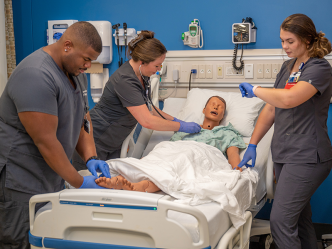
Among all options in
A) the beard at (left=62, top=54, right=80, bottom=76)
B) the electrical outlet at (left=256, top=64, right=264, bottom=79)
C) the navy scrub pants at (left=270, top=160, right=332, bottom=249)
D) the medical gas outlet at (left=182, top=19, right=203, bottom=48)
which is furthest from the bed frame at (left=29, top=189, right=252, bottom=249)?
the medical gas outlet at (left=182, top=19, right=203, bottom=48)

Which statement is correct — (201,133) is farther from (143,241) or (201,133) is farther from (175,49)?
(143,241)

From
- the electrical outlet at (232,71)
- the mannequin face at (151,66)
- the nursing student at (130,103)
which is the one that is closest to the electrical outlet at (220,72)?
the electrical outlet at (232,71)

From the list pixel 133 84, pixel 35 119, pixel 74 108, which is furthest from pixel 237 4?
pixel 35 119

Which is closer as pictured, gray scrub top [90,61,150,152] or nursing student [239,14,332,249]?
nursing student [239,14,332,249]

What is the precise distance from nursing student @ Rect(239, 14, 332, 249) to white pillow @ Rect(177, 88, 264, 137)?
932mm

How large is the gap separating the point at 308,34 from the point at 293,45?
92mm

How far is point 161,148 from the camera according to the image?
93.1 inches

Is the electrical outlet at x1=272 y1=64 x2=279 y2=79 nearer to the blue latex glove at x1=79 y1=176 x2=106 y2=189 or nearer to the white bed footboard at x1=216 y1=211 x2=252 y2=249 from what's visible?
the white bed footboard at x1=216 y1=211 x2=252 y2=249

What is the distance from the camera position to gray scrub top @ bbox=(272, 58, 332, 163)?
5.95ft

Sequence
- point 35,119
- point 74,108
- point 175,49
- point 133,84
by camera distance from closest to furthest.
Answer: point 35,119 → point 74,108 → point 133,84 → point 175,49

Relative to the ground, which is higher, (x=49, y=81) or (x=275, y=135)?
(x=49, y=81)

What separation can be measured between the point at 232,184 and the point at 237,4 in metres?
1.85

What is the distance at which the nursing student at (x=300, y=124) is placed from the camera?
71.3 inches

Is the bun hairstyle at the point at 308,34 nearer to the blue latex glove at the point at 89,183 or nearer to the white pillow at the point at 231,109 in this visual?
the white pillow at the point at 231,109
